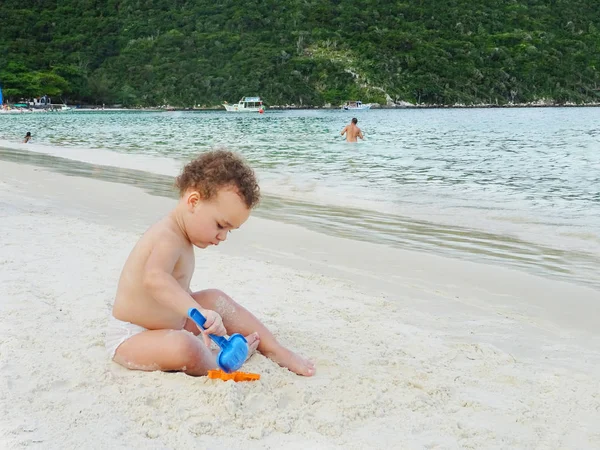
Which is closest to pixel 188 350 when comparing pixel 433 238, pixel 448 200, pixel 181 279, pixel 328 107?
pixel 181 279

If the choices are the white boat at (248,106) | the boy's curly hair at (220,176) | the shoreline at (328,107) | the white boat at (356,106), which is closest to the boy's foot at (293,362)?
the boy's curly hair at (220,176)

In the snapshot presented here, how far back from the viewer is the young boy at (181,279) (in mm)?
2926

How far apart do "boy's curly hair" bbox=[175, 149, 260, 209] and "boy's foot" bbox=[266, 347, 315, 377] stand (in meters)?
0.68

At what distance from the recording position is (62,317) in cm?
364

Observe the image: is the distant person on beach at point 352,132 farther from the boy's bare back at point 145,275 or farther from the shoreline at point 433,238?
the boy's bare back at point 145,275

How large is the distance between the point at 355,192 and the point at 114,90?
4500 inches

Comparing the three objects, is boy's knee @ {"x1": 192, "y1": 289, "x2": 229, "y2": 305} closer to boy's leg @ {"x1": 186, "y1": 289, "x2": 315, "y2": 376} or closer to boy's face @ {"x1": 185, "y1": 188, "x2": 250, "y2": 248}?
boy's leg @ {"x1": 186, "y1": 289, "x2": 315, "y2": 376}

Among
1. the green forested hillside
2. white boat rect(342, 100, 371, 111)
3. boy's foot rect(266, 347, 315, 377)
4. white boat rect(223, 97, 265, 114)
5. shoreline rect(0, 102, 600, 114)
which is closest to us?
boy's foot rect(266, 347, 315, 377)

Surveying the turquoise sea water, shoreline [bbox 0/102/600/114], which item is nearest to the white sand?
the turquoise sea water

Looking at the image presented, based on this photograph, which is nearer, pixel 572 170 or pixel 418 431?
pixel 418 431

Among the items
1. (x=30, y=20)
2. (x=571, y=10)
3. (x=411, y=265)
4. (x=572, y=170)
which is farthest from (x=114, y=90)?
(x=411, y=265)

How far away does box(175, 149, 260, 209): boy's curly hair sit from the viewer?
9.59 feet

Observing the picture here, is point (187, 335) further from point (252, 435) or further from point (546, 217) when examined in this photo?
point (546, 217)

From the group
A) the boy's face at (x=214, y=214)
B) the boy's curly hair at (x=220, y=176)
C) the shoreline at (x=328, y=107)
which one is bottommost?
the shoreline at (x=328, y=107)
